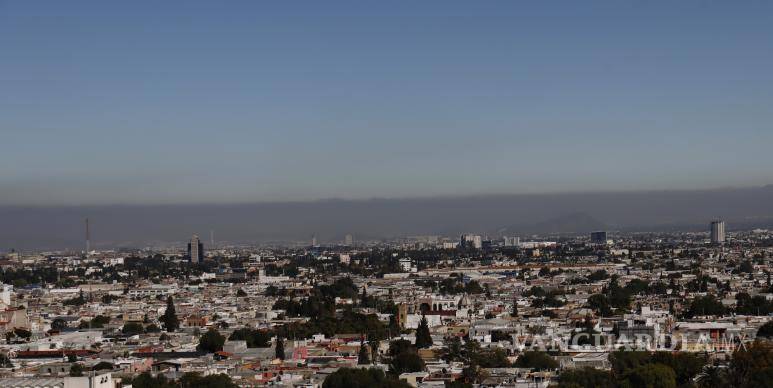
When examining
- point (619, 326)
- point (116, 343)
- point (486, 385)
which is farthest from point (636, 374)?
point (116, 343)

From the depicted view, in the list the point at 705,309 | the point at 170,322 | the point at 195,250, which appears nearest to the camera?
the point at 705,309

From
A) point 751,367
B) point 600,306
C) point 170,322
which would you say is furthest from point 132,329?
point 751,367

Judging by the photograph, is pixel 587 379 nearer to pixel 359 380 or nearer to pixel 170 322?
pixel 359 380

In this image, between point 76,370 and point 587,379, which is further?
point 76,370

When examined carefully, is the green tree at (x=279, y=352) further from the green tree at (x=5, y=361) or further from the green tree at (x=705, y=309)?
the green tree at (x=705, y=309)

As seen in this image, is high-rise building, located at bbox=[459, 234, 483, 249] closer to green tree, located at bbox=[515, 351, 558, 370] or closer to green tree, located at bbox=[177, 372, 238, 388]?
green tree, located at bbox=[515, 351, 558, 370]

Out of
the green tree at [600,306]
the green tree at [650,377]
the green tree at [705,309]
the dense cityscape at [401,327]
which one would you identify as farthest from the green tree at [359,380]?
the green tree at [705,309]

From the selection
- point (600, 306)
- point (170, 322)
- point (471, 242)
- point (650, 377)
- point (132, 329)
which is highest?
point (650, 377)

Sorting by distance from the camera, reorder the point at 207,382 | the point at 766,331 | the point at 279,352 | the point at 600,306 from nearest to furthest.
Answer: the point at 207,382 < the point at 279,352 < the point at 766,331 < the point at 600,306

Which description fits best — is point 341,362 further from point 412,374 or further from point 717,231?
point 717,231
